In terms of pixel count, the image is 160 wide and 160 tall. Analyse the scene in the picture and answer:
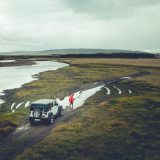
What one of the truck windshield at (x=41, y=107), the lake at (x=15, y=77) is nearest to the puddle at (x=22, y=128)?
the truck windshield at (x=41, y=107)

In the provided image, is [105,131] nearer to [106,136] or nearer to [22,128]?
[106,136]

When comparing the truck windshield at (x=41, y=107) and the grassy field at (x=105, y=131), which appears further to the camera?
the truck windshield at (x=41, y=107)

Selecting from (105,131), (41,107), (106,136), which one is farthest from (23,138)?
(105,131)

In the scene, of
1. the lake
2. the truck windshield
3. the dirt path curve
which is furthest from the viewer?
the lake

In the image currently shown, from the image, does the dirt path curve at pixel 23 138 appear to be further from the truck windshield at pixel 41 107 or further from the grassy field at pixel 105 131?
the truck windshield at pixel 41 107

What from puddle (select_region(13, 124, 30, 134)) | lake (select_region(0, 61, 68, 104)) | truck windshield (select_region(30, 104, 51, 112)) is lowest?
lake (select_region(0, 61, 68, 104))

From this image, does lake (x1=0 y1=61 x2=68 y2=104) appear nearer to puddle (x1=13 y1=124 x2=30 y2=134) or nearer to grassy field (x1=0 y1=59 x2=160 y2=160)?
grassy field (x1=0 y1=59 x2=160 y2=160)

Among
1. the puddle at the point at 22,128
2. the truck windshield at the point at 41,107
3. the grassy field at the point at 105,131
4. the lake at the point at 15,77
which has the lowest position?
the lake at the point at 15,77

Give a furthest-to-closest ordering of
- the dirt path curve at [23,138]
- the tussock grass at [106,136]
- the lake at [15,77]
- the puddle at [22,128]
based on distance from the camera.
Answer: the lake at [15,77] → the puddle at [22,128] → the dirt path curve at [23,138] → the tussock grass at [106,136]

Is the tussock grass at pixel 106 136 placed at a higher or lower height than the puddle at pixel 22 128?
higher

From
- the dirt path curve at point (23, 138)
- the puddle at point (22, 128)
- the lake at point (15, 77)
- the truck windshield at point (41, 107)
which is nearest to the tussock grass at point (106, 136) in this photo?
the dirt path curve at point (23, 138)

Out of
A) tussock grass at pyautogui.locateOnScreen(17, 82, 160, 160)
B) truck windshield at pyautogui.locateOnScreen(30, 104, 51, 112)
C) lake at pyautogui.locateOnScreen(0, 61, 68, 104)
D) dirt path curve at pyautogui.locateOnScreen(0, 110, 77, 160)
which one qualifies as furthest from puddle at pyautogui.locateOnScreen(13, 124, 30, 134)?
lake at pyautogui.locateOnScreen(0, 61, 68, 104)

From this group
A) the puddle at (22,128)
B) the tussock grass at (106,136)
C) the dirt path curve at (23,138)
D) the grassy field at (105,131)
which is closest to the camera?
the tussock grass at (106,136)

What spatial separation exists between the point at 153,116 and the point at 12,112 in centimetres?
2101
